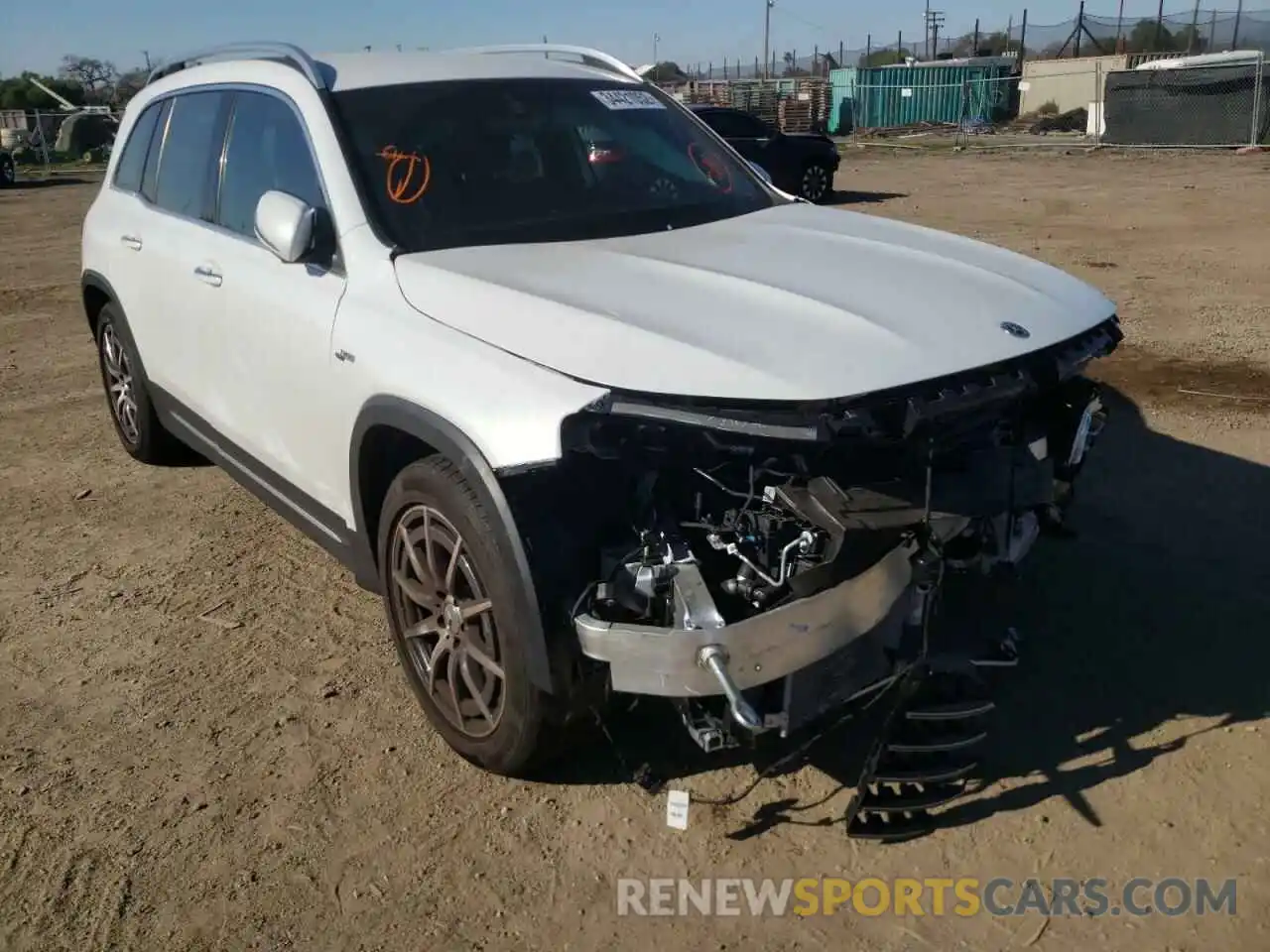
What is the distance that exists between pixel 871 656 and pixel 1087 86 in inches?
1853

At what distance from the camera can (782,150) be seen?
17547 mm

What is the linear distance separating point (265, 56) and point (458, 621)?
2.46 m

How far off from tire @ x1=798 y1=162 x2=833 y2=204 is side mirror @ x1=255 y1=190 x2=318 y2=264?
1518 cm

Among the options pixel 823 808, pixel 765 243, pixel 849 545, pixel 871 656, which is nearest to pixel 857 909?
pixel 823 808

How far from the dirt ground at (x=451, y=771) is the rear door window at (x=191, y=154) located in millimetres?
1470

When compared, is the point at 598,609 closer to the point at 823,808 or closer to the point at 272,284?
the point at 823,808

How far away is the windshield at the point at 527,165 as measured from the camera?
3680 mm

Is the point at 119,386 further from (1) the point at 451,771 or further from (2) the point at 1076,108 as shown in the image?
(2) the point at 1076,108

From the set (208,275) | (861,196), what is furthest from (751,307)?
(861,196)

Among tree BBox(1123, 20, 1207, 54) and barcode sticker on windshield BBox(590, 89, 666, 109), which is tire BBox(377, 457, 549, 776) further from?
tree BBox(1123, 20, 1207, 54)

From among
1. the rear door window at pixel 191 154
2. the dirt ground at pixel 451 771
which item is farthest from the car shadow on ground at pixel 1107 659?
the rear door window at pixel 191 154

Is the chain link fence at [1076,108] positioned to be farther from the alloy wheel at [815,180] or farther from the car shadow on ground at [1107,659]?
the car shadow on ground at [1107,659]

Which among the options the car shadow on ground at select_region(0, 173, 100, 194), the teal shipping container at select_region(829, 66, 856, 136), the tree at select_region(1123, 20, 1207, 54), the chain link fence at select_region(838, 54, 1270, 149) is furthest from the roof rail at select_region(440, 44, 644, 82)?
the tree at select_region(1123, 20, 1207, 54)

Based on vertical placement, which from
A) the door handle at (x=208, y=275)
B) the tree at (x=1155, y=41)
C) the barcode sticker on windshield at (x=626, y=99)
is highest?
the tree at (x=1155, y=41)
